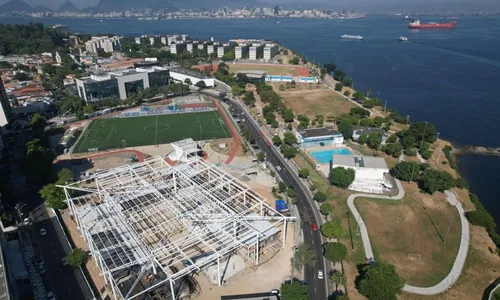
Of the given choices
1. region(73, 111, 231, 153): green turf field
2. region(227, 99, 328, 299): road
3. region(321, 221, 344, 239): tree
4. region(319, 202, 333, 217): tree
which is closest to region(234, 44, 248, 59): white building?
region(73, 111, 231, 153): green turf field

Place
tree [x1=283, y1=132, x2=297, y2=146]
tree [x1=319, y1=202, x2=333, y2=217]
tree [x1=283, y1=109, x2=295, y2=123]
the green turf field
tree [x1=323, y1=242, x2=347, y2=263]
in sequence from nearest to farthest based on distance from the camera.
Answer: tree [x1=323, y1=242, x2=347, y2=263], tree [x1=319, y1=202, x2=333, y2=217], tree [x1=283, y1=132, x2=297, y2=146], the green turf field, tree [x1=283, y1=109, x2=295, y2=123]

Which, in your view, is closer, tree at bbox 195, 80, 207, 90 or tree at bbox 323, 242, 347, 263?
tree at bbox 323, 242, 347, 263

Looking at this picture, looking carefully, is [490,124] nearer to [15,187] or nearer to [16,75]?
[15,187]

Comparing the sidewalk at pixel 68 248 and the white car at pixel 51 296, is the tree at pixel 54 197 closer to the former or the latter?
the sidewalk at pixel 68 248

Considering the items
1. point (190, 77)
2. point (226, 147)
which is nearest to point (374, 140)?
point (226, 147)

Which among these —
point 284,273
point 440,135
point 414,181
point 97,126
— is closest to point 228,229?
point 284,273

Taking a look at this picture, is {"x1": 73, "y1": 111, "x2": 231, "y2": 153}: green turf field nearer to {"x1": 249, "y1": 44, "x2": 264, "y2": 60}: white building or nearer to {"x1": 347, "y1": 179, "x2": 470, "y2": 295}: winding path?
{"x1": 347, "y1": 179, "x2": 470, "y2": 295}: winding path

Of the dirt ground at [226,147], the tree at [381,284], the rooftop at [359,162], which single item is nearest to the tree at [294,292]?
the tree at [381,284]
